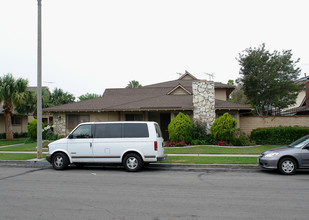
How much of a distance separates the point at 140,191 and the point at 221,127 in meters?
12.4

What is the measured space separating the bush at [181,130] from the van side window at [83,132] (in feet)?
29.1

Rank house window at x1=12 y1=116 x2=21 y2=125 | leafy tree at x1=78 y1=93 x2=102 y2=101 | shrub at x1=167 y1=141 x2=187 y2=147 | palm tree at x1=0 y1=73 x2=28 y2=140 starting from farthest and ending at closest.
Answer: leafy tree at x1=78 y1=93 x2=102 y2=101, house window at x1=12 y1=116 x2=21 y2=125, palm tree at x1=0 y1=73 x2=28 y2=140, shrub at x1=167 y1=141 x2=187 y2=147

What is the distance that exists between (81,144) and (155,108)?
9.98 meters

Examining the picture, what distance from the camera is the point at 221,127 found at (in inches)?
742

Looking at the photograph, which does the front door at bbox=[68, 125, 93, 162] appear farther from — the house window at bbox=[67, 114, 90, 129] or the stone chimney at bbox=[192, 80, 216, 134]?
the house window at bbox=[67, 114, 90, 129]

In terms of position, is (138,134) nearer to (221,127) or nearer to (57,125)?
(221,127)

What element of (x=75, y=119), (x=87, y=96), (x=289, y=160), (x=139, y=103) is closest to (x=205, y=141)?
(x=139, y=103)

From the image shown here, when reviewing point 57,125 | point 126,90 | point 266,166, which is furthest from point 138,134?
point 126,90

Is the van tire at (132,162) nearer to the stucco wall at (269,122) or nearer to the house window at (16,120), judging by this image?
the stucco wall at (269,122)

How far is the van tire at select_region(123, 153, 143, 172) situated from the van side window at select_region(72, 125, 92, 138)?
1902 mm

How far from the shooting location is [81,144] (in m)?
11.2

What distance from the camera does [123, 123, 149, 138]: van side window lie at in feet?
36.0

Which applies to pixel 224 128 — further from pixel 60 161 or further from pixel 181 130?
pixel 60 161

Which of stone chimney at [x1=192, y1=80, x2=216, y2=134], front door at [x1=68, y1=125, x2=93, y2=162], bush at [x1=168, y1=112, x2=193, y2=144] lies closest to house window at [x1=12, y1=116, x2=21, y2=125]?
bush at [x1=168, y1=112, x2=193, y2=144]
